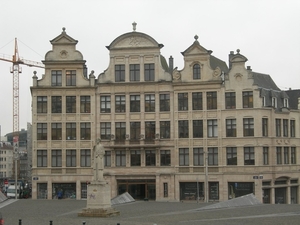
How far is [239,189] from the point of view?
61.0 m

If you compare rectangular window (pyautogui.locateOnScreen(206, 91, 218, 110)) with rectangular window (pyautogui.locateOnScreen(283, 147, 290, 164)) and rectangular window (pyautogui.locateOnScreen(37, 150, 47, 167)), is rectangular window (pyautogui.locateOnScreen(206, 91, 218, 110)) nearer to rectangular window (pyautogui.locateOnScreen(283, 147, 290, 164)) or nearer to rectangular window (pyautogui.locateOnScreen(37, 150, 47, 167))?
rectangular window (pyautogui.locateOnScreen(283, 147, 290, 164))

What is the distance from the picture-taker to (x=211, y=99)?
61781 mm

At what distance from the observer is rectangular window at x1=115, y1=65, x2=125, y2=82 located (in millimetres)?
63250

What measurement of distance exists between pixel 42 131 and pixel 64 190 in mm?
6533

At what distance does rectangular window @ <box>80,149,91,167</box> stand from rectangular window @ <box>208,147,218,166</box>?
40.3 ft

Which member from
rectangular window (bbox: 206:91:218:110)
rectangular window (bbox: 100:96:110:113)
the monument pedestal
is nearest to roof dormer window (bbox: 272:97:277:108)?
rectangular window (bbox: 206:91:218:110)

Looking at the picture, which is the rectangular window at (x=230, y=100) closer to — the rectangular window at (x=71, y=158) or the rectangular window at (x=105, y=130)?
the rectangular window at (x=105, y=130)

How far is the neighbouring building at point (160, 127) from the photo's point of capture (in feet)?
200

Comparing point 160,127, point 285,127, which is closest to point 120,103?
point 160,127

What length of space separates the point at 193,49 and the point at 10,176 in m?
115

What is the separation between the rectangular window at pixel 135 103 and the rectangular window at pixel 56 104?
7.44 m

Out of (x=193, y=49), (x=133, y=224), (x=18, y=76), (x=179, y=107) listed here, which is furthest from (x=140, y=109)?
(x=18, y=76)

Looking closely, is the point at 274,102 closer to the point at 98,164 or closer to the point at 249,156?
the point at 249,156

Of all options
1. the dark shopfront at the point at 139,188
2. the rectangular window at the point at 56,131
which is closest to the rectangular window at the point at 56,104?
the rectangular window at the point at 56,131
